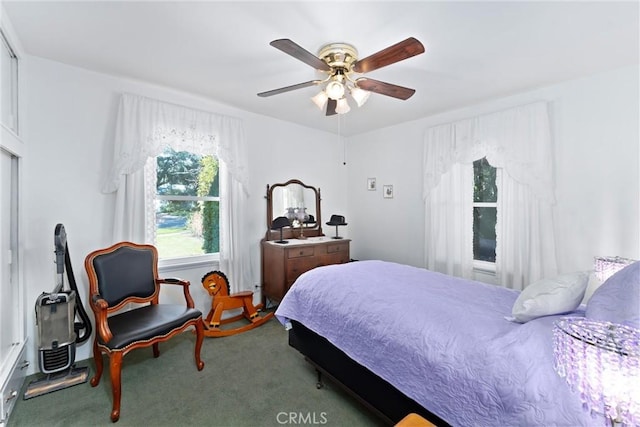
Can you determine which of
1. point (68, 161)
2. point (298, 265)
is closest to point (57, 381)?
point (68, 161)

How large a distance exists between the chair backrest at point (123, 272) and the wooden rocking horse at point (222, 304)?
66 centimetres

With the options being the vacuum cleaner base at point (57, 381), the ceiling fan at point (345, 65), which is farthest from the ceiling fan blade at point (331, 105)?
the vacuum cleaner base at point (57, 381)

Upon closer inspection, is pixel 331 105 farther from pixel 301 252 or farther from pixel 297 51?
pixel 301 252

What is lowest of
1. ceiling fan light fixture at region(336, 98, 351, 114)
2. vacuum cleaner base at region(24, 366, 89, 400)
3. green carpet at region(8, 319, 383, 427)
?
green carpet at region(8, 319, 383, 427)

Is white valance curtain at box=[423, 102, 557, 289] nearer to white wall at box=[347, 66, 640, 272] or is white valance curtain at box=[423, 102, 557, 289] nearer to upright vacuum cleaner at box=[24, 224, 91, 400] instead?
white wall at box=[347, 66, 640, 272]

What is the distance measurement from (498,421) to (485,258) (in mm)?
2498

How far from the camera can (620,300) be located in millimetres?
1185

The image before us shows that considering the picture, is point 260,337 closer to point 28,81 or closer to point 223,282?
point 223,282

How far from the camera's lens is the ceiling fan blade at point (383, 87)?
2151 mm

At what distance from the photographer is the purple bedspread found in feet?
3.70

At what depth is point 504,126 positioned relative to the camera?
308 centimetres

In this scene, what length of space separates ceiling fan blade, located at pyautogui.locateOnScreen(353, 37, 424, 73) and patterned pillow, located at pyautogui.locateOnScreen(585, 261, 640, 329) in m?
1.45

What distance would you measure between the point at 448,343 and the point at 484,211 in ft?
8.00

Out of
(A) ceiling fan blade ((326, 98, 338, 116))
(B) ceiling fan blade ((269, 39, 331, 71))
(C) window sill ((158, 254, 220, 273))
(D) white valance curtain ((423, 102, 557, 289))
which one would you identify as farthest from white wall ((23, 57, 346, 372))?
A: (D) white valance curtain ((423, 102, 557, 289))
